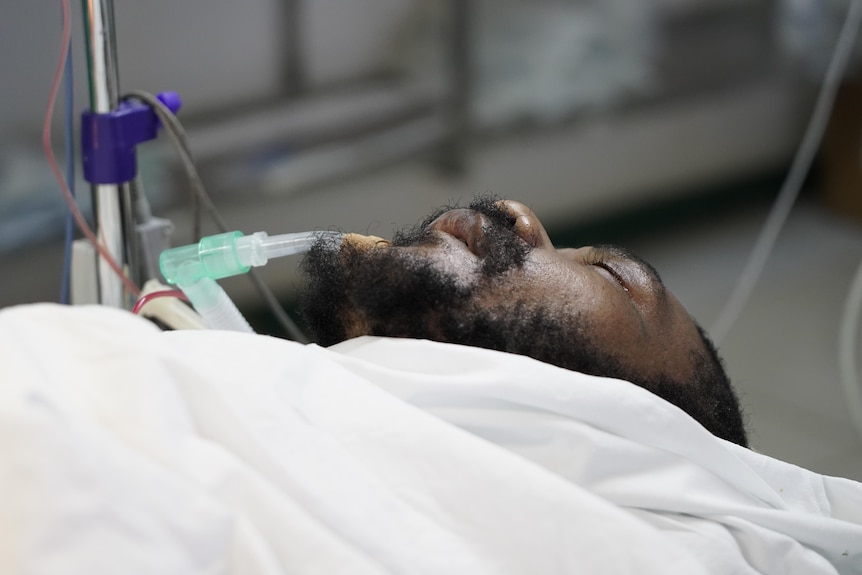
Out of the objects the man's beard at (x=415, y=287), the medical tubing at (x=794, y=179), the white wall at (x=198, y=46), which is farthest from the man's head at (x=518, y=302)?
the medical tubing at (x=794, y=179)

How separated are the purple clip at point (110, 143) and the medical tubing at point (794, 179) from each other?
171cm

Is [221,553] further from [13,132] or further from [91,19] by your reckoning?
[13,132]

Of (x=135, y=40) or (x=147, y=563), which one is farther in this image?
(x=135, y=40)

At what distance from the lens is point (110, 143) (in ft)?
3.60

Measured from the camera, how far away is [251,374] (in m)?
0.73

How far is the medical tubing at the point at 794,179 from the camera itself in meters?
2.48

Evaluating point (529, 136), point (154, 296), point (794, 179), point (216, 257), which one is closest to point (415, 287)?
point (216, 257)

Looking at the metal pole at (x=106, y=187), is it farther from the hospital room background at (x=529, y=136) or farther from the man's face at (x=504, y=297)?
the hospital room background at (x=529, y=136)

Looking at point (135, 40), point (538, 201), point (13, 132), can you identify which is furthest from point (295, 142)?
point (538, 201)

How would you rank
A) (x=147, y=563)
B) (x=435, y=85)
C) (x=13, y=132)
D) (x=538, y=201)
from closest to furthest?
(x=147, y=563)
(x=13, y=132)
(x=435, y=85)
(x=538, y=201)

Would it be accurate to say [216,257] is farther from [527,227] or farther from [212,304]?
[527,227]

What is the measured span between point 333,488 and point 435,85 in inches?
67.7

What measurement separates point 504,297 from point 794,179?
2358 millimetres

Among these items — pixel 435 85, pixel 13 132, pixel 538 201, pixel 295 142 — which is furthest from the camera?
pixel 538 201
